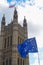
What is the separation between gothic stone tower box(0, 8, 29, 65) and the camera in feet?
219

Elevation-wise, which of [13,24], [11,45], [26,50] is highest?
[13,24]

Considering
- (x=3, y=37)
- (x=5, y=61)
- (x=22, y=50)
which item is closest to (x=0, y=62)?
(x=5, y=61)

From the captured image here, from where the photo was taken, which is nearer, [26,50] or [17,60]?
[26,50]

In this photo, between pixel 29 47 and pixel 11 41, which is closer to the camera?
pixel 29 47

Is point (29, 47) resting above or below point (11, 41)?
below

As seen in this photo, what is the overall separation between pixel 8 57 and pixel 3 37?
5.54 meters

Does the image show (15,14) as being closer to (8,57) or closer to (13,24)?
(13,24)

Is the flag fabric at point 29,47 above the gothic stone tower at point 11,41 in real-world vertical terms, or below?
below

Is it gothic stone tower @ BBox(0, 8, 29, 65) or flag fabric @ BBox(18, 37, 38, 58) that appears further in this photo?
gothic stone tower @ BBox(0, 8, 29, 65)

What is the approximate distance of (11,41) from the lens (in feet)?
226

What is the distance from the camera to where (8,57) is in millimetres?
68312

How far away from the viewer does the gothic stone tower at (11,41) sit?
6675 cm

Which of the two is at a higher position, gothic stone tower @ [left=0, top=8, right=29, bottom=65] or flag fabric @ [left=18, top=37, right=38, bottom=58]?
gothic stone tower @ [left=0, top=8, right=29, bottom=65]

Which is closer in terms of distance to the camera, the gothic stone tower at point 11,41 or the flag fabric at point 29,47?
the flag fabric at point 29,47
